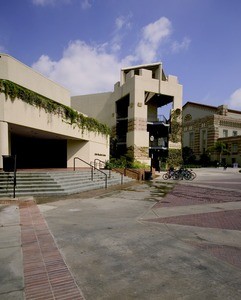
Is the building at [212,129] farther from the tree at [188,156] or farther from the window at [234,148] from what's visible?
the tree at [188,156]

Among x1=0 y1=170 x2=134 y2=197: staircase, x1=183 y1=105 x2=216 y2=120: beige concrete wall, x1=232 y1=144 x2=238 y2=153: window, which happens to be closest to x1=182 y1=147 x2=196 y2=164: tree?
x1=183 y1=105 x2=216 y2=120: beige concrete wall

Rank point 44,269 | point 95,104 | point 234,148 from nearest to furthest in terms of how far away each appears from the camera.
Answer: point 44,269
point 95,104
point 234,148

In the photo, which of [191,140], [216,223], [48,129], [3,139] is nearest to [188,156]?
[191,140]

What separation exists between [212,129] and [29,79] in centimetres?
4465

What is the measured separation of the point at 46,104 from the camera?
15.1 meters

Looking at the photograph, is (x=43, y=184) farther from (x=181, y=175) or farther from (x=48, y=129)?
(x=181, y=175)

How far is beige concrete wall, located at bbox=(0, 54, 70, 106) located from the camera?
1561 centimetres

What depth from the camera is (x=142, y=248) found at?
4.63 meters

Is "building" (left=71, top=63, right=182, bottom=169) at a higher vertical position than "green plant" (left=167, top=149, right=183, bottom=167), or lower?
higher

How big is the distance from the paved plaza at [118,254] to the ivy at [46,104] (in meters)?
7.25

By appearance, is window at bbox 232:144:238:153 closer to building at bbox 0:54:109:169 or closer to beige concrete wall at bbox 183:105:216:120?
beige concrete wall at bbox 183:105:216:120

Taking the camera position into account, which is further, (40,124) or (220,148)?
(220,148)

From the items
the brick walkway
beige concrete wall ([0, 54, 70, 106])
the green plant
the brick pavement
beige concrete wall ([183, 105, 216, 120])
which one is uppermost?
beige concrete wall ([183, 105, 216, 120])

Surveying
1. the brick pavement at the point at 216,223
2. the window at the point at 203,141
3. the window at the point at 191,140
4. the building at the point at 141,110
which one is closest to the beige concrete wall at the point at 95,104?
the building at the point at 141,110
